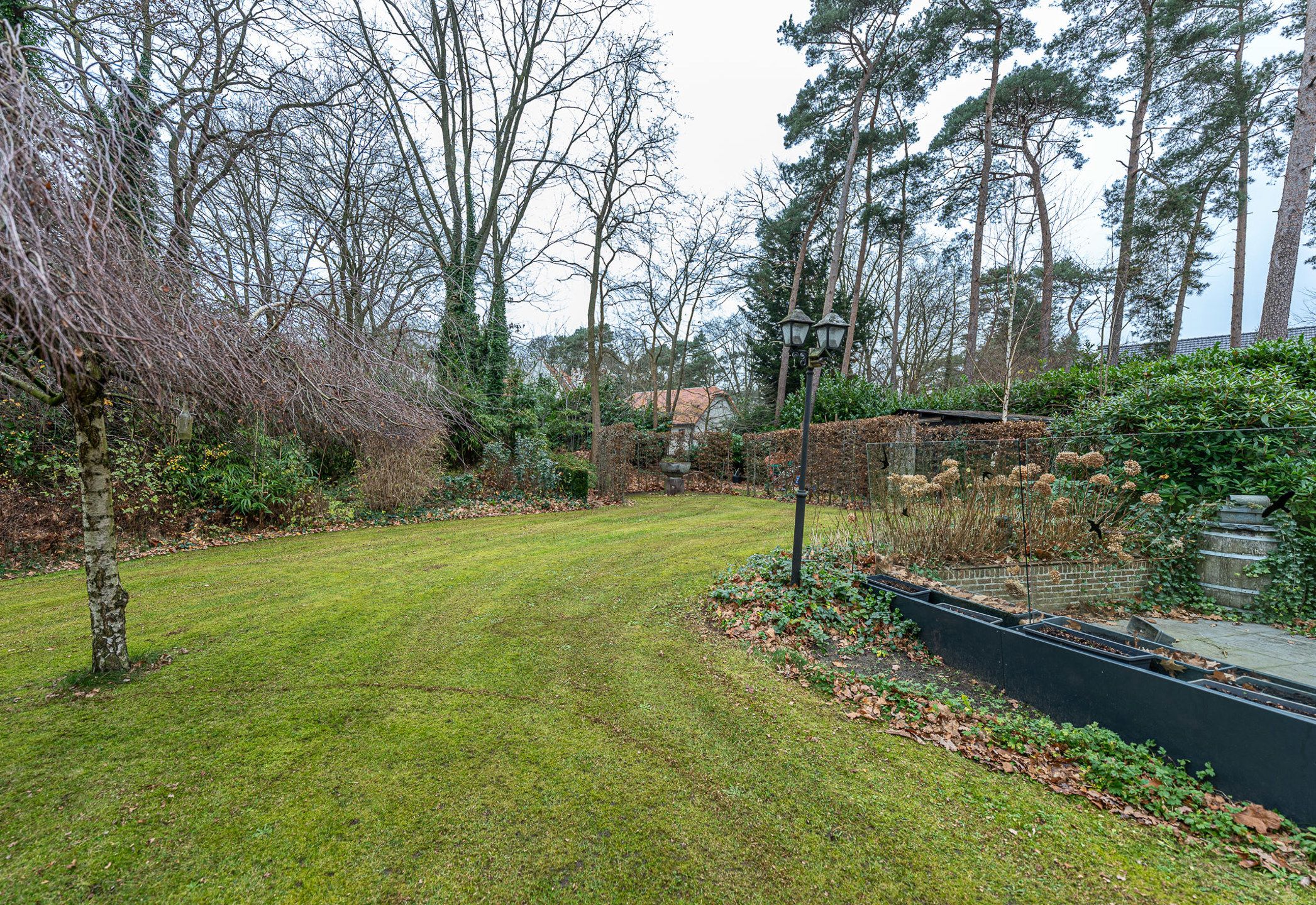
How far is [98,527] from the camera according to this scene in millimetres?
2814

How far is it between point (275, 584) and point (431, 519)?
427cm

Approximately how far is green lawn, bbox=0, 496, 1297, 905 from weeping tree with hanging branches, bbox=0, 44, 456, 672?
92cm

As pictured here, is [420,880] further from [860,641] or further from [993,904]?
[860,641]

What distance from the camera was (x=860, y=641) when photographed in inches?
164

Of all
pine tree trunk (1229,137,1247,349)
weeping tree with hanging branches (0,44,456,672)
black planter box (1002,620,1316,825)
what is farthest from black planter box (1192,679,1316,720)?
pine tree trunk (1229,137,1247,349)

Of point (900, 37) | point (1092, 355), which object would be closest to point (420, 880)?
point (1092, 355)

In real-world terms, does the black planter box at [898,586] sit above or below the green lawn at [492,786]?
above

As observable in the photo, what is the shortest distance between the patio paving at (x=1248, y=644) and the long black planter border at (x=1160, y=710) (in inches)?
53.3

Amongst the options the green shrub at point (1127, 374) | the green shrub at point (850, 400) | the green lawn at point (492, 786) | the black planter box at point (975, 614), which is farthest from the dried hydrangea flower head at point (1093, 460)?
the green shrub at point (850, 400)

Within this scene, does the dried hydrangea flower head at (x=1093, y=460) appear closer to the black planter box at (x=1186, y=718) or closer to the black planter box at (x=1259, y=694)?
the black planter box at (x=1186, y=718)

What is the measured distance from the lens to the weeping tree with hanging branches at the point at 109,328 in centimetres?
164

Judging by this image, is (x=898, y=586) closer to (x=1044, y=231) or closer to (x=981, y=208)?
(x=981, y=208)

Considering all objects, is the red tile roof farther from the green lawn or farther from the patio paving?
the green lawn

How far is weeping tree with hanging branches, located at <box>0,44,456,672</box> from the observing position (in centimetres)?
164
